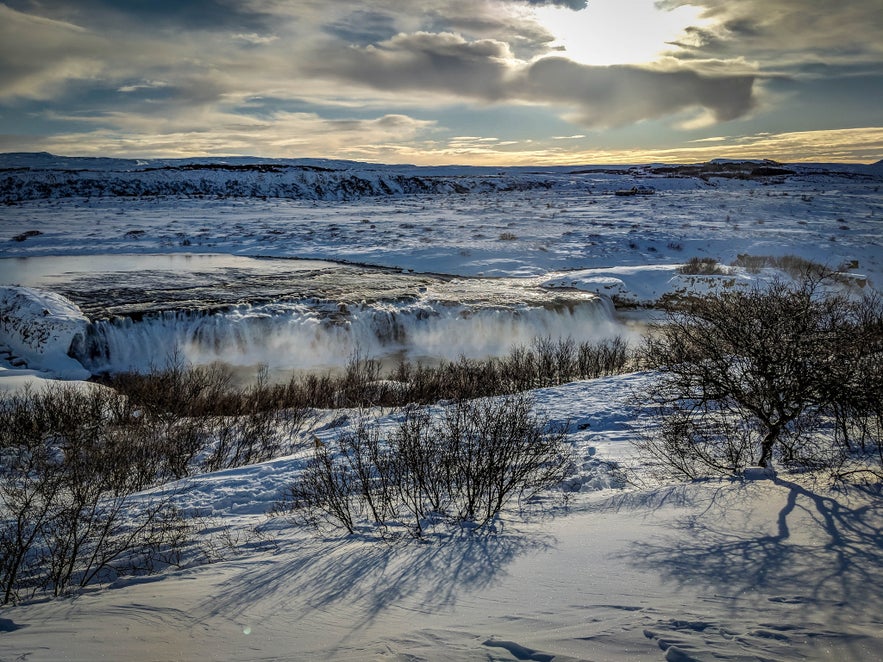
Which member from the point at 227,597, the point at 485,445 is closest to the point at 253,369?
the point at 485,445

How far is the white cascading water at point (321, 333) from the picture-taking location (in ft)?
58.6

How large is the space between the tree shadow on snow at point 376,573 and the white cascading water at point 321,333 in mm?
13508

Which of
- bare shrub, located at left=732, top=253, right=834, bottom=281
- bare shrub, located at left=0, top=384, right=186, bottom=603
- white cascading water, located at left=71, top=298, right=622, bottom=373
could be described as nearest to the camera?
bare shrub, located at left=0, top=384, right=186, bottom=603

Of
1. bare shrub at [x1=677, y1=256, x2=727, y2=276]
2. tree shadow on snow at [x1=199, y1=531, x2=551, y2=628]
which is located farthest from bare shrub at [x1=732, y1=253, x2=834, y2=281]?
tree shadow on snow at [x1=199, y1=531, x2=551, y2=628]

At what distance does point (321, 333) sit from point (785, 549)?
16722 millimetres

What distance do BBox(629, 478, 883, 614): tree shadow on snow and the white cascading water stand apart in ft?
46.4

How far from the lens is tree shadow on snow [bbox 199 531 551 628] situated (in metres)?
4.70

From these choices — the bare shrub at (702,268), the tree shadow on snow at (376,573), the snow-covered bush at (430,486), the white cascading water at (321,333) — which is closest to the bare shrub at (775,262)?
the bare shrub at (702,268)

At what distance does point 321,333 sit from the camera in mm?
19688

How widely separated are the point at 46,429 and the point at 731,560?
12059 mm

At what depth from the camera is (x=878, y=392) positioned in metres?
6.62

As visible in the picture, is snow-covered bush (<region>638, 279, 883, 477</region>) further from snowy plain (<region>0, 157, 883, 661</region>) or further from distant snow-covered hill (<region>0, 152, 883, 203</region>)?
distant snow-covered hill (<region>0, 152, 883, 203</region>)

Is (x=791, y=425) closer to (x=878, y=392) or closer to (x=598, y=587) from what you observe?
(x=878, y=392)

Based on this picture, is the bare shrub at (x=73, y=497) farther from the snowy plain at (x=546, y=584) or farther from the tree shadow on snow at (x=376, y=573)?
the tree shadow on snow at (x=376, y=573)
